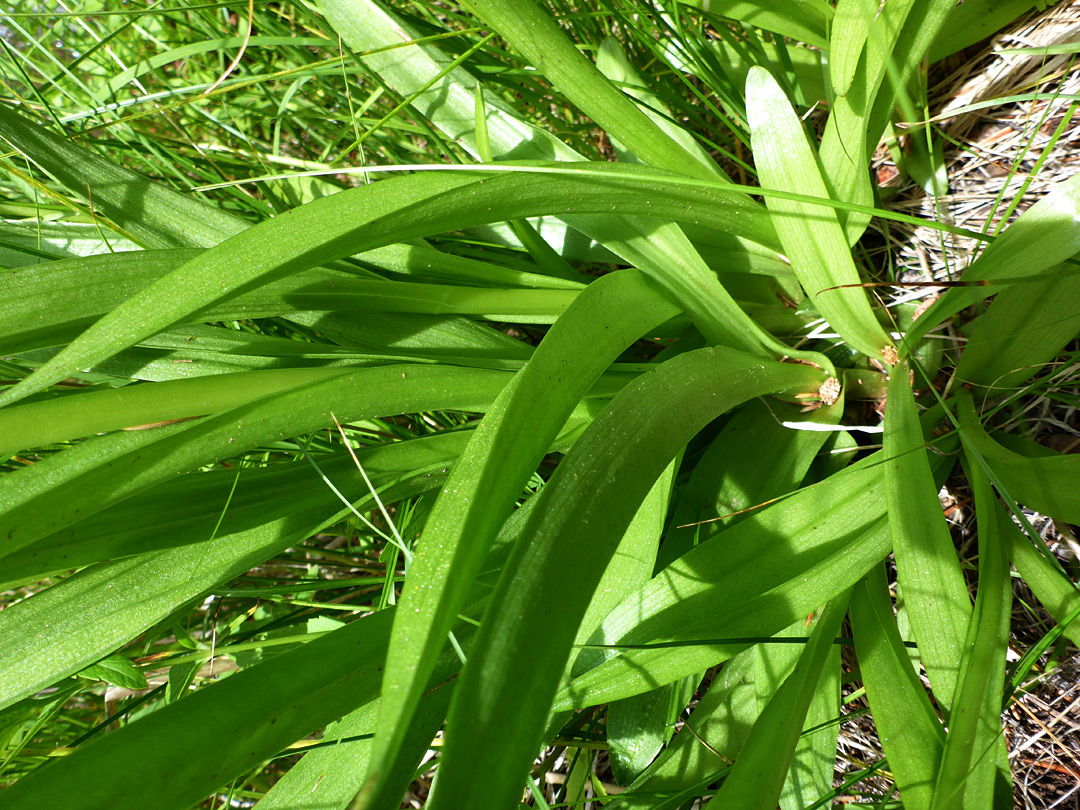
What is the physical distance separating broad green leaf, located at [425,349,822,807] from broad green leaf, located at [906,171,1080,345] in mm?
327

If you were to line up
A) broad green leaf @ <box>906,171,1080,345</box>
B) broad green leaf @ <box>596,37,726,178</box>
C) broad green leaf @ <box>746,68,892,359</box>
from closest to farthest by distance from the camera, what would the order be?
1. broad green leaf @ <box>906,171,1080,345</box>
2. broad green leaf @ <box>746,68,892,359</box>
3. broad green leaf @ <box>596,37,726,178</box>

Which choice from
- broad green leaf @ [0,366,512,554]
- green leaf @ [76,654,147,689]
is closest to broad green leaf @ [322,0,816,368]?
broad green leaf @ [0,366,512,554]

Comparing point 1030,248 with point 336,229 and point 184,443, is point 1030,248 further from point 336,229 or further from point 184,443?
point 184,443

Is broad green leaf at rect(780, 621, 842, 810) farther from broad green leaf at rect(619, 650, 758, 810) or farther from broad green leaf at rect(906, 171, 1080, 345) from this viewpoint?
broad green leaf at rect(906, 171, 1080, 345)

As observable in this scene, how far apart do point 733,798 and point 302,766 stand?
1.50 ft

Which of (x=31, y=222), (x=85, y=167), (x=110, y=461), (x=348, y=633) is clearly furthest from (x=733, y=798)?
(x=31, y=222)

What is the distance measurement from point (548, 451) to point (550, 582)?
20 centimetres

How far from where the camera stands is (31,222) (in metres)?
0.93

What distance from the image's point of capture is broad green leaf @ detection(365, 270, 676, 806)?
37cm

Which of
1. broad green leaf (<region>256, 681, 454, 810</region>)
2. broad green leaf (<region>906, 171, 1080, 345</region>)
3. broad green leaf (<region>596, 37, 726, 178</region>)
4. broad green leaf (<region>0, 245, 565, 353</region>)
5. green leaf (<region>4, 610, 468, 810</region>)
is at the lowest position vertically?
broad green leaf (<region>256, 681, 454, 810</region>)

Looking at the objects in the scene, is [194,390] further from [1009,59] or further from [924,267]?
[1009,59]

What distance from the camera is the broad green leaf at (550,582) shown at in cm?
37

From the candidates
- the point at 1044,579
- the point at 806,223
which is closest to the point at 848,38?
the point at 806,223

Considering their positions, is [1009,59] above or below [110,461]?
above
